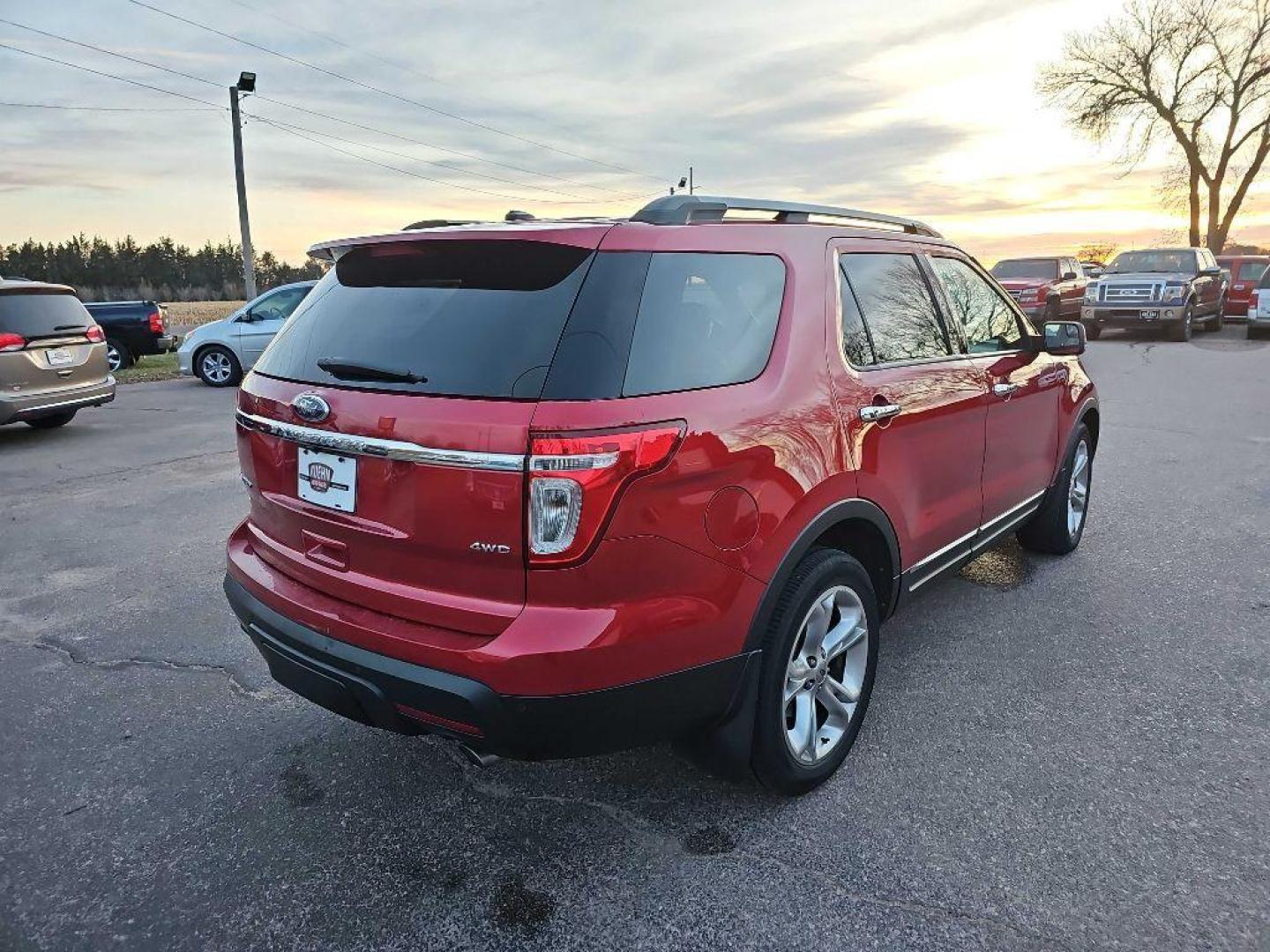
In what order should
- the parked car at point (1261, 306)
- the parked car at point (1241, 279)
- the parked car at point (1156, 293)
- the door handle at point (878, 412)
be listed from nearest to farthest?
the door handle at point (878, 412) < the parked car at point (1156, 293) < the parked car at point (1261, 306) < the parked car at point (1241, 279)

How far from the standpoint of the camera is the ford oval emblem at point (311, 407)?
2.46 metres

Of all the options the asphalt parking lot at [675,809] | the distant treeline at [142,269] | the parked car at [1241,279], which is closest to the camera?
the asphalt parking lot at [675,809]

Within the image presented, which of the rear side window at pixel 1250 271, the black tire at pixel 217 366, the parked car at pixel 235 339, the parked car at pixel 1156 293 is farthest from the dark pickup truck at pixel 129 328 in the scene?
the rear side window at pixel 1250 271

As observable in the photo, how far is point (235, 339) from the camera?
14281 millimetres

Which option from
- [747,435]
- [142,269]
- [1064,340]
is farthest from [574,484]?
[142,269]

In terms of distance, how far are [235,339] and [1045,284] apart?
1672 cm

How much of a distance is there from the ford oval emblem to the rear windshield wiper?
0.32ft

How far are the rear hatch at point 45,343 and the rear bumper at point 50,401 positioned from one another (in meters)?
0.05

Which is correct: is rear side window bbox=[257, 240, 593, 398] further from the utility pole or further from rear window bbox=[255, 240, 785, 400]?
the utility pole

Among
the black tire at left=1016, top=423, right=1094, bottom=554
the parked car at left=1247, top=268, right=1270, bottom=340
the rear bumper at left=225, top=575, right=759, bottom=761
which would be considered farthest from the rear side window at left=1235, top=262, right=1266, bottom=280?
the rear bumper at left=225, top=575, right=759, bottom=761

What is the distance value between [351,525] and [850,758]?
1.87 metres

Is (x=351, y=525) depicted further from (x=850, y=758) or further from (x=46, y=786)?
(x=850, y=758)

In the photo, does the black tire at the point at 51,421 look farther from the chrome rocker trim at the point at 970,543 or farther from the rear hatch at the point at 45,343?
the chrome rocker trim at the point at 970,543

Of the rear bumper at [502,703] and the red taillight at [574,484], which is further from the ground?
the red taillight at [574,484]
